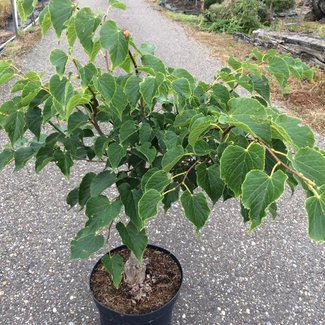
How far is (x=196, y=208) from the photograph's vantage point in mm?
975

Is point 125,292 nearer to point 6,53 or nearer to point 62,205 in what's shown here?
point 62,205

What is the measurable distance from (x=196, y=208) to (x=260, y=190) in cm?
27

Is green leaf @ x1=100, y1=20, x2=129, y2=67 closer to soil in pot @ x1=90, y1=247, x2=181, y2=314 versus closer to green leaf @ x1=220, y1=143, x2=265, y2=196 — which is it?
green leaf @ x1=220, y1=143, x2=265, y2=196

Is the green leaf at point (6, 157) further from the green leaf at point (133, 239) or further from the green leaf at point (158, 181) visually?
the green leaf at point (158, 181)

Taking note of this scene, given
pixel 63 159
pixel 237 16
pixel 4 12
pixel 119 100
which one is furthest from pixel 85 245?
pixel 237 16

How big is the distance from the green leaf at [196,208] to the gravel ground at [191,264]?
1189 mm

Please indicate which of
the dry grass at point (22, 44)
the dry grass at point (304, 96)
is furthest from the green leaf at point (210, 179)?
the dry grass at point (22, 44)

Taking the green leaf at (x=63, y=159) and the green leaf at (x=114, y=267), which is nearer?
the green leaf at (x=63, y=159)

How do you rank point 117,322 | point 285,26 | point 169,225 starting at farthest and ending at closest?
point 285,26
point 169,225
point 117,322

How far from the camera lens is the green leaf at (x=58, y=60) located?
0.95 metres

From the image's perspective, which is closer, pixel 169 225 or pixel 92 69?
pixel 92 69

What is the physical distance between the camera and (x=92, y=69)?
96cm

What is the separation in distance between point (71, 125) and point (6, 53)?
5.74 m

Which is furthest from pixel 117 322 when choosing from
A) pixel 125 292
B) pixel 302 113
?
pixel 302 113
